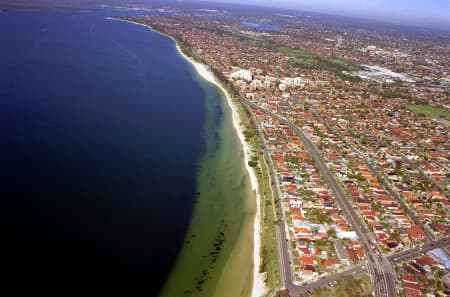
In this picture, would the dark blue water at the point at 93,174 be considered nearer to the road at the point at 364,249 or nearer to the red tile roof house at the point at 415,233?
the road at the point at 364,249

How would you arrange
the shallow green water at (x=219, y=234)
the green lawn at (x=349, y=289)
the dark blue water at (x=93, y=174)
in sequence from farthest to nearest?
the dark blue water at (x=93, y=174)
the shallow green water at (x=219, y=234)
the green lawn at (x=349, y=289)

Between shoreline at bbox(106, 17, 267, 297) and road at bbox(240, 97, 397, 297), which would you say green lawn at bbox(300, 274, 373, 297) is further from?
shoreline at bbox(106, 17, 267, 297)

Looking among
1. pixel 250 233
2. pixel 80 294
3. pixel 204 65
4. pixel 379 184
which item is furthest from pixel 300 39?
pixel 80 294

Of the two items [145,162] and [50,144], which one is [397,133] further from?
[50,144]

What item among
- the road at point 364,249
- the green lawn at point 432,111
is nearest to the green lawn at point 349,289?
the road at point 364,249

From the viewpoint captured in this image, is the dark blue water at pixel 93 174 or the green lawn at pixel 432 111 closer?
the dark blue water at pixel 93 174

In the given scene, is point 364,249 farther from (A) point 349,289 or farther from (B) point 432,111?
(B) point 432,111

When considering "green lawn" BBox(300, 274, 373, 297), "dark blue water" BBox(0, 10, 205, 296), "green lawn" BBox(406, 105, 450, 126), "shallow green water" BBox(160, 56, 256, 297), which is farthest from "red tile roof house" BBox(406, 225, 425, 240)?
"green lawn" BBox(406, 105, 450, 126)

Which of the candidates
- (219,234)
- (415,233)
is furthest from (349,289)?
(219,234)
